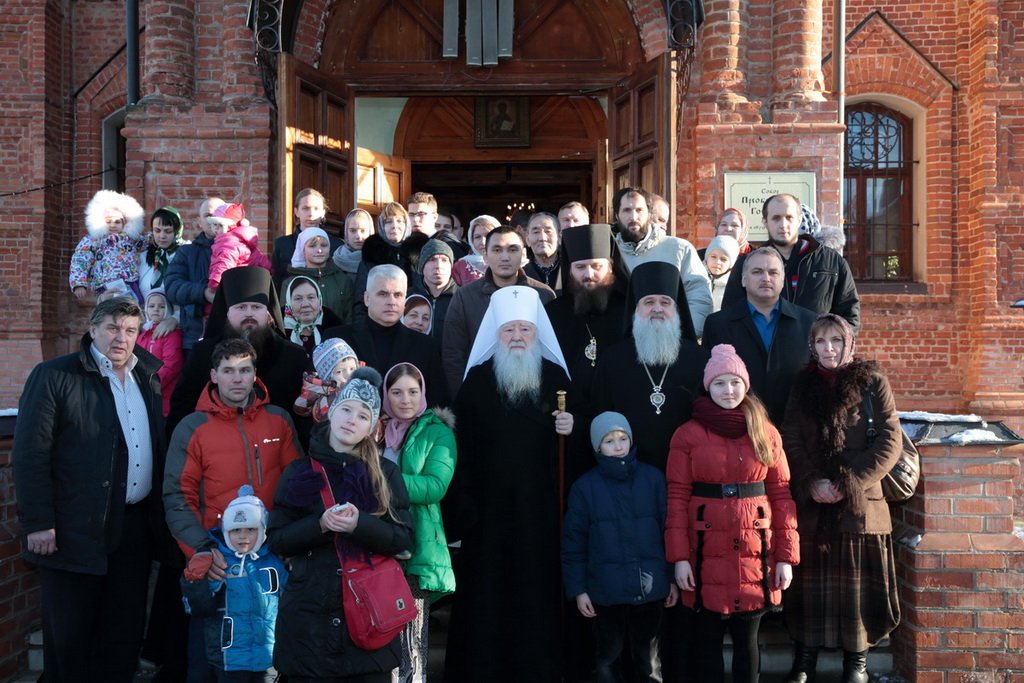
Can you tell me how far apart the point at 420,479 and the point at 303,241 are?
2.51 m

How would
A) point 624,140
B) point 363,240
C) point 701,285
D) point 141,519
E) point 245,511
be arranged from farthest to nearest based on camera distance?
1. point 624,140
2. point 363,240
3. point 701,285
4. point 141,519
5. point 245,511

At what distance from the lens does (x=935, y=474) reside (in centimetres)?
486

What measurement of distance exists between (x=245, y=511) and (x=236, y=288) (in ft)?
4.72

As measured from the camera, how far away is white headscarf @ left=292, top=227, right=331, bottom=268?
599cm

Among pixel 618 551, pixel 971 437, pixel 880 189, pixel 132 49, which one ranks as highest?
pixel 132 49

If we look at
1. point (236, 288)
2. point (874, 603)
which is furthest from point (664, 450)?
point (236, 288)

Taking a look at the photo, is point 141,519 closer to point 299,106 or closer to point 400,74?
point 299,106

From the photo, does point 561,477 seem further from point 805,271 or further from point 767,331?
point 805,271

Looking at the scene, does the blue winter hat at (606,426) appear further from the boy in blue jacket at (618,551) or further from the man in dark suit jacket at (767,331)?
the man in dark suit jacket at (767,331)

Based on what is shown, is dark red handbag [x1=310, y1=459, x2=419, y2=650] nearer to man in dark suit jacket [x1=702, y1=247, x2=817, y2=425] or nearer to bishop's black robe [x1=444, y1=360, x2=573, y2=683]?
bishop's black robe [x1=444, y1=360, x2=573, y2=683]

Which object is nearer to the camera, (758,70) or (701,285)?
(701,285)

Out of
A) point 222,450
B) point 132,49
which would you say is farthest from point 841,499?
point 132,49

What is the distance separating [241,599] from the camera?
12.7 feet

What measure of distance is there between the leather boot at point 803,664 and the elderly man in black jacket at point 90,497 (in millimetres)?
3092
